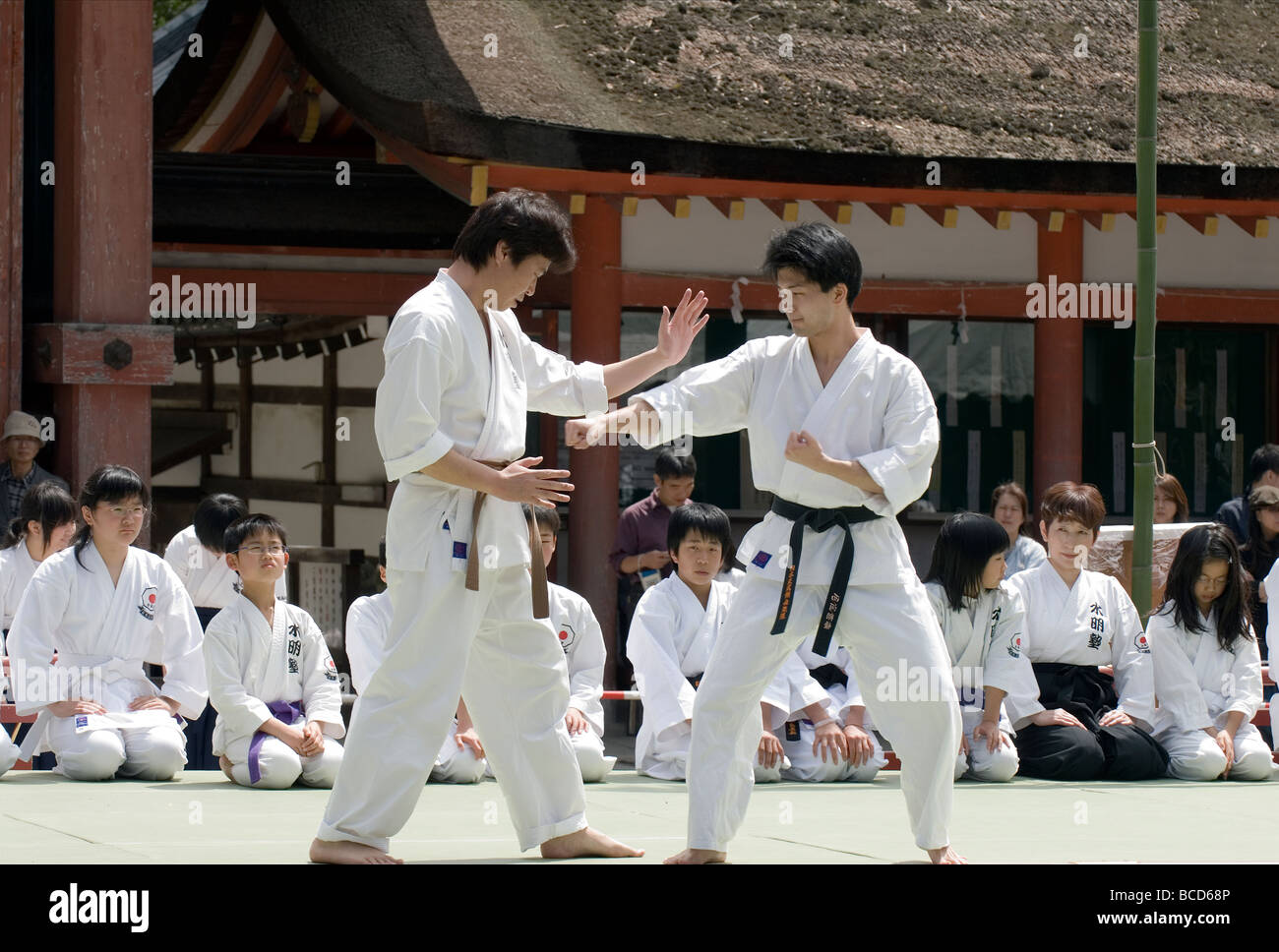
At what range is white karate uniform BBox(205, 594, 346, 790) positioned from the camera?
20.4 ft

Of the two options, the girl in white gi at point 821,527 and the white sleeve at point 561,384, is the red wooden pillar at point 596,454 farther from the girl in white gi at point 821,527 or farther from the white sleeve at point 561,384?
the girl in white gi at point 821,527

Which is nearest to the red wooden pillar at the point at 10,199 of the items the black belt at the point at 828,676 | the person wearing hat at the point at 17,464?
the person wearing hat at the point at 17,464

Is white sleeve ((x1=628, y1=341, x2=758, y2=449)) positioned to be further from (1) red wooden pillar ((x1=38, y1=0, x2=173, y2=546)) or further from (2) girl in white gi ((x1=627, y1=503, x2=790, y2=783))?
(1) red wooden pillar ((x1=38, y1=0, x2=173, y2=546))

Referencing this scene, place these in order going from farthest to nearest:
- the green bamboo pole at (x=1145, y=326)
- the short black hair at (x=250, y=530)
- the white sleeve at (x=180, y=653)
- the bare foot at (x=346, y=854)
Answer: the green bamboo pole at (x=1145, y=326), the white sleeve at (x=180, y=653), the short black hair at (x=250, y=530), the bare foot at (x=346, y=854)

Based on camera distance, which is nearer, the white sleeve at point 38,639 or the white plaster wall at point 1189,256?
the white sleeve at point 38,639

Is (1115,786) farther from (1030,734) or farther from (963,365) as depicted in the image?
(963,365)

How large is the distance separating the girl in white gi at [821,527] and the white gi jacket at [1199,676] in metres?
2.95

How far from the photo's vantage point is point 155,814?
5355mm

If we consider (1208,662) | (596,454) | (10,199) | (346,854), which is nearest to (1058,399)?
(596,454)

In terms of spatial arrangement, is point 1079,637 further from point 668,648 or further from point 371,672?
point 371,672

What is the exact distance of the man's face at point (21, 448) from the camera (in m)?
7.94

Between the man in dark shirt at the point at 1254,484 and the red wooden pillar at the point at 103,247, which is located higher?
the red wooden pillar at the point at 103,247

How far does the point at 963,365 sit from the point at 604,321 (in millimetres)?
2412

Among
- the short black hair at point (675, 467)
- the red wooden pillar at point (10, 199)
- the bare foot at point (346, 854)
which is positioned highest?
the red wooden pillar at point (10, 199)
